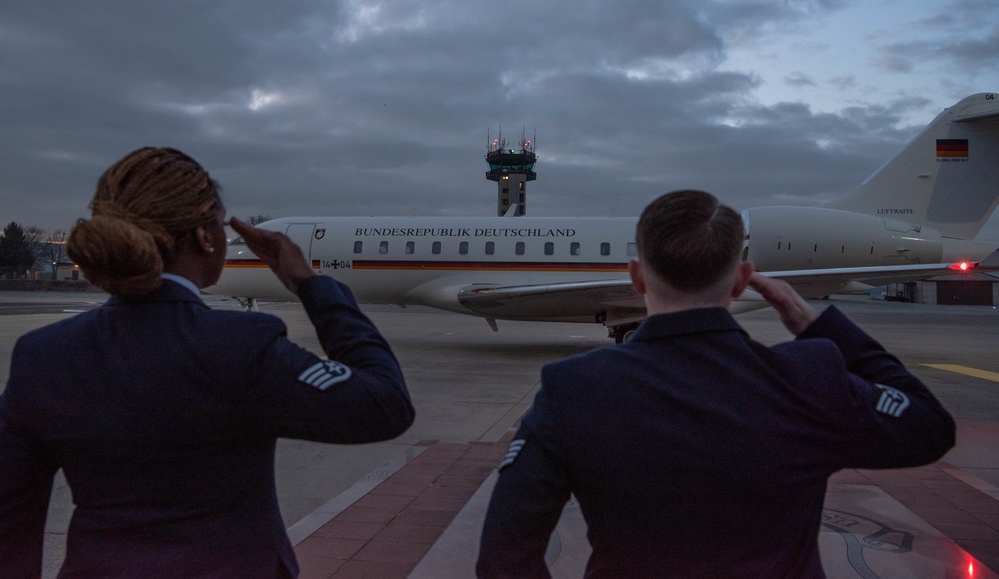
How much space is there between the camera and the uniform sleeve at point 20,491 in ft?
4.95

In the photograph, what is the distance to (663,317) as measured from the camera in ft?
4.70

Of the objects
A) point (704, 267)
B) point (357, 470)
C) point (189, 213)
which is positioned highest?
point (189, 213)

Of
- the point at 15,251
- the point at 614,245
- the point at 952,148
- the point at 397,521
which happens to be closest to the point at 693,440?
the point at 397,521

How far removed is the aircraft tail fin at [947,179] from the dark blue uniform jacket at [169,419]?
14.3 m

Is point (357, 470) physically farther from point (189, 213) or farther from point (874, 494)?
point (189, 213)

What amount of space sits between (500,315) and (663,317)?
484 inches

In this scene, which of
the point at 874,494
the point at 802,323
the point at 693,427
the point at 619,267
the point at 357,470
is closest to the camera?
the point at 693,427

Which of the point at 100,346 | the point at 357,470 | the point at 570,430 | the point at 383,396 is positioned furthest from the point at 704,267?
the point at 357,470

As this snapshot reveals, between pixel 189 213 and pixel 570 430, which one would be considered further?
pixel 189 213

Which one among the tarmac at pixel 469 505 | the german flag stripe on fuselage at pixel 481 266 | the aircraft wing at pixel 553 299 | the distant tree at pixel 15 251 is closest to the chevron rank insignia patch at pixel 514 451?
the tarmac at pixel 469 505

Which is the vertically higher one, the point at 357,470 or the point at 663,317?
the point at 663,317

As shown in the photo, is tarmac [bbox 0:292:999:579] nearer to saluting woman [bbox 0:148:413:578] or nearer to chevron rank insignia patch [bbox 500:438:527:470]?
saluting woman [bbox 0:148:413:578]

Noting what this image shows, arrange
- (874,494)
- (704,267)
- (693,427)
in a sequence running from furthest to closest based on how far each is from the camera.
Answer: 1. (874,494)
2. (704,267)
3. (693,427)

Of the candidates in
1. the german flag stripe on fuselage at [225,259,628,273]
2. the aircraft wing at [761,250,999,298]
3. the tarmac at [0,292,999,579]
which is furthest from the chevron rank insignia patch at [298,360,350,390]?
the german flag stripe on fuselage at [225,259,628,273]
